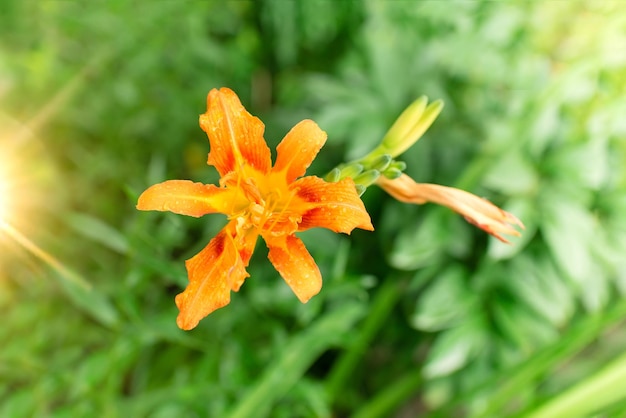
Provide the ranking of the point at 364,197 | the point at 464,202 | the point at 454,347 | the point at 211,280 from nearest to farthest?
1. the point at 211,280
2. the point at 464,202
3. the point at 454,347
4. the point at 364,197

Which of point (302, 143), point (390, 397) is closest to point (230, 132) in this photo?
point (302, 143)

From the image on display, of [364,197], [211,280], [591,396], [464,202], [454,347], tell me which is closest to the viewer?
[211,280]

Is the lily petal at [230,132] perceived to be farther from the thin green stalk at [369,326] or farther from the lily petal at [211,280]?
the thin green stalk at [369,326]

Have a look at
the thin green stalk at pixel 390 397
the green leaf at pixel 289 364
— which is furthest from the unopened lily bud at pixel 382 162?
the thin green stalk at pixel 390 397

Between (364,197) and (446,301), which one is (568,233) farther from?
(364,197)

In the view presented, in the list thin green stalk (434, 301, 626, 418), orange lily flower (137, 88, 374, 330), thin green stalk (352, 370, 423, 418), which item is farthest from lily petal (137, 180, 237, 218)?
thin green stalk (352, 370, 423, 418)

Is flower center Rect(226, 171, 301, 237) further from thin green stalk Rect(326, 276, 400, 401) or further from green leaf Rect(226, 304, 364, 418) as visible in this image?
thin green stalk Rect(326, 276, 400, 401)
